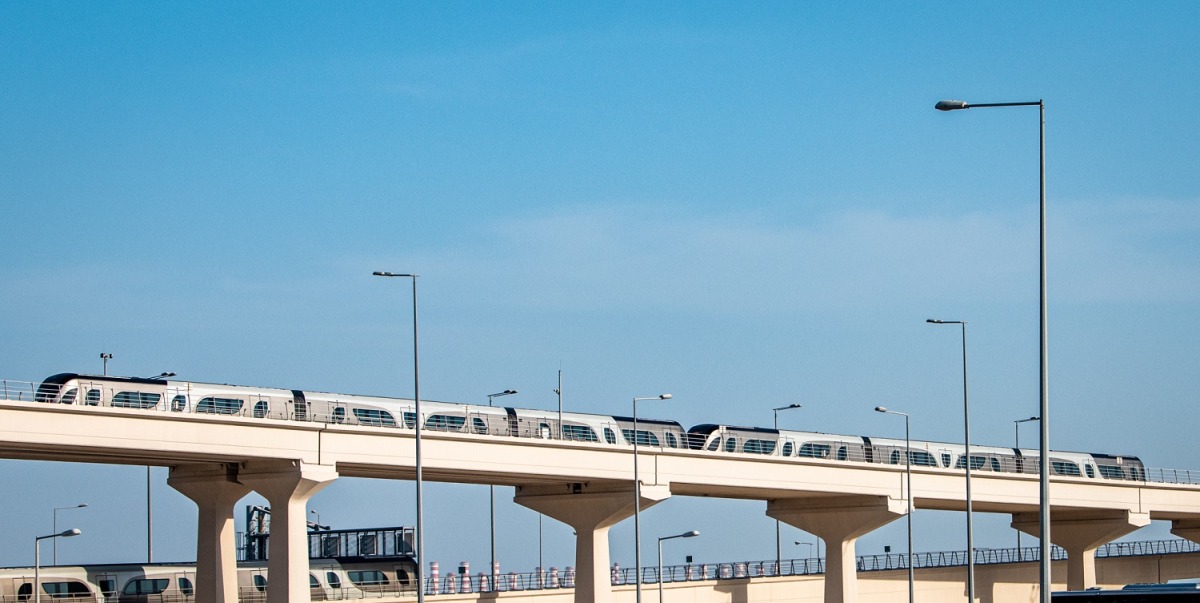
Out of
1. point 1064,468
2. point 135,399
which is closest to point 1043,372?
point 135,399

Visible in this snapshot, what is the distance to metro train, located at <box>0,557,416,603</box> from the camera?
202 ft

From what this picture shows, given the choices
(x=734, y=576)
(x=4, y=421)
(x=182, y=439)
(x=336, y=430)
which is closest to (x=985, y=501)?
(x=734, y=576)

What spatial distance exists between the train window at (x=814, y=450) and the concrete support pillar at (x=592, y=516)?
463 inches

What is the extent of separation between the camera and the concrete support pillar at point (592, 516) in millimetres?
75500

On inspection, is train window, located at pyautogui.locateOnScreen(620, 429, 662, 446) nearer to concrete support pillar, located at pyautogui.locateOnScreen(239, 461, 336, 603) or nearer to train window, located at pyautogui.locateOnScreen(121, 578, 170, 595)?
concrete support pillar, located at pyautogui.locateOnScreen(239, 461, 336, 603)

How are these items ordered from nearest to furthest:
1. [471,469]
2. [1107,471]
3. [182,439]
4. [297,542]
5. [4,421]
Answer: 1. [4,421]
2. [182,439]
3. [297,542]
4. [471,469]
5. [1107,471]

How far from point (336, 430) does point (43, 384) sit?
12.3m

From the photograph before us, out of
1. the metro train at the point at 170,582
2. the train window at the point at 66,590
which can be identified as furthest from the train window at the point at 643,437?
the train window at the point at 66,590

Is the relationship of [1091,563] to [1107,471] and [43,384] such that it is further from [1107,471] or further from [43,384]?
[43,384]

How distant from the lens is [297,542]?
204ft

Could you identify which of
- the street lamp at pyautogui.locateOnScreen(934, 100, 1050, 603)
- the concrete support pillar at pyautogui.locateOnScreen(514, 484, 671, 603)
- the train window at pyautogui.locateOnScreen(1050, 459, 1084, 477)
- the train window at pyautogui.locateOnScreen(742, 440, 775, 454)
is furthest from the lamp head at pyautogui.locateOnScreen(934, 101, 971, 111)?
the train window at pyautogui.locateOnScreen(1050, 459, 1084, 477)

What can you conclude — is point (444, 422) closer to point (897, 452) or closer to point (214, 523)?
point (214, 523)

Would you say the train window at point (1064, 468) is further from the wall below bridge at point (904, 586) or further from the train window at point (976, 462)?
the wall below bridge at point (904, 586)

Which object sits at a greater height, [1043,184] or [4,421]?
[1043,184]
